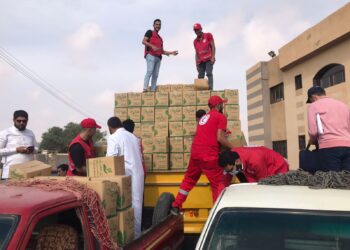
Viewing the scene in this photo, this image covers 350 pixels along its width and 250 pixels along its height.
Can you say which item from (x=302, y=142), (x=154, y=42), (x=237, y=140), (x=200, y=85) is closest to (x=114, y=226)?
(x=237, y=140)

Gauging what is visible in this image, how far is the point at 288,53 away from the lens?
21984 mm

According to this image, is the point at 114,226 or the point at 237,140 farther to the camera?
the point at 237,140

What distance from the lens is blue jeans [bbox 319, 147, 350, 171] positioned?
444 centimetres

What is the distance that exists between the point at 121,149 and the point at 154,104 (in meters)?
1.79

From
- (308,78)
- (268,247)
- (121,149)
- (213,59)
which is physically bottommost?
(268,247)

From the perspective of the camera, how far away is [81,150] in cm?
513

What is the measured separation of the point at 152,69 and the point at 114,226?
223 inches

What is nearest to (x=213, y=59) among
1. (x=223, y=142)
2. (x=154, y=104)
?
(x=154, y=104)

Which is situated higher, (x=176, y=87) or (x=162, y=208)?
(x=176, y=87)

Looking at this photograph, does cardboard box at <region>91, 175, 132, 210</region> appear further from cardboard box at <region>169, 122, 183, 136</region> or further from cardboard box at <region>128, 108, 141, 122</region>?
cardboard box at <region>128, 108, 141, 122</region>

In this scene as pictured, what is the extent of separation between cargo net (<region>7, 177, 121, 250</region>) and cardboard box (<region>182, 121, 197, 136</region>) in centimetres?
392

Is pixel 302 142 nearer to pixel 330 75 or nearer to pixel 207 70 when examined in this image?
pixel 330 75

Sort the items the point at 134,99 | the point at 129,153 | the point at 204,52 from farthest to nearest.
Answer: the point at 204,52 → the point at 134,99 → the point at 129,153

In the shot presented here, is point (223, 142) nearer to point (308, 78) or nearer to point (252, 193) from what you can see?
point (252, 193)
